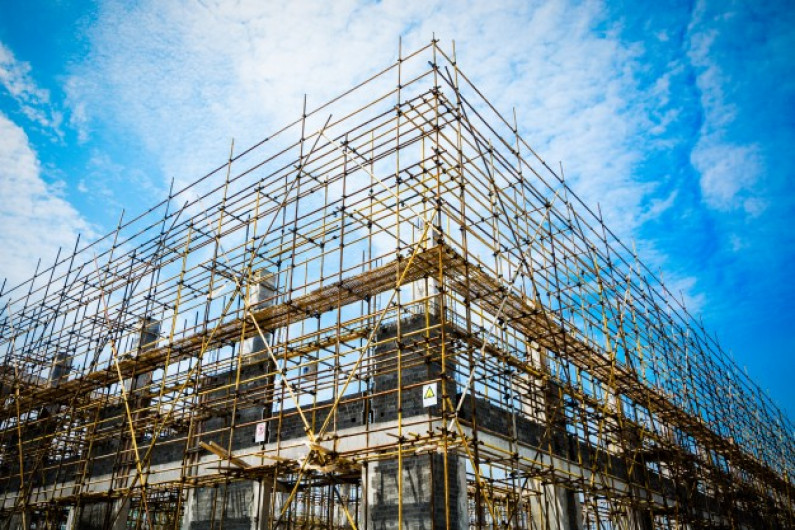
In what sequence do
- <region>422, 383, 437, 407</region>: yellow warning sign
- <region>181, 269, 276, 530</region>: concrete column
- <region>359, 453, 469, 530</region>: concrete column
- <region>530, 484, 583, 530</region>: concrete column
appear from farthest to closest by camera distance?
<region>530, 484, 583, 530</region>: concrete column, <region>181, 269, 276, 530</region>: concrete column, <region>359, 453, 469, 530</region>: concrete column, <region>422, 383, 437, 407</region>: yellow warning sign

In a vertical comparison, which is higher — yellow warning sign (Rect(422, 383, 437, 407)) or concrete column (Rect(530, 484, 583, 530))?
yellow warning sign (Rect(422, 383, 437, 407))

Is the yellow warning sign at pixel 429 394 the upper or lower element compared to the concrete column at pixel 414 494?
upper

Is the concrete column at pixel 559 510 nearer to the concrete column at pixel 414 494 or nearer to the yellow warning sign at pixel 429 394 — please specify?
the concrete column at pixel 414 494

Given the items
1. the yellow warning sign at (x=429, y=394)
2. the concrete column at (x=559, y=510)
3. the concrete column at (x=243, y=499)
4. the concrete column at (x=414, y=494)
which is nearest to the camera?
the yellow warning sign at (x=429, y=394)

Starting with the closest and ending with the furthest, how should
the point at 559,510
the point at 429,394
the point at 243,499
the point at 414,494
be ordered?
1. the point at 429,394
2. the point at 414,494
3. the point at 243,499
4. the point at 559,510

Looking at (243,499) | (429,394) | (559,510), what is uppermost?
(429,394)

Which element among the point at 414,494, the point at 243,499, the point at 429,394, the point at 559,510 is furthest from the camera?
the point at 559,510

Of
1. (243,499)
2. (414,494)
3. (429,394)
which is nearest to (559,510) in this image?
(414,494)

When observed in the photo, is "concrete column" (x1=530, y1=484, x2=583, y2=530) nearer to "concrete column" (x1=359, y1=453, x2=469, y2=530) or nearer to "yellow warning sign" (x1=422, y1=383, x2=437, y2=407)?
"concrete column" (x1=359, y1=453, x2=469, y2=530)

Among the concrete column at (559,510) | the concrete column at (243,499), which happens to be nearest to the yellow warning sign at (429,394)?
the concrete column at (243,499)

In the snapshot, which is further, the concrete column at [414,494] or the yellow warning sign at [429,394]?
the concrete column at [414,494]

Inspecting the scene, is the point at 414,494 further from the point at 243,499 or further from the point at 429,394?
the point at 243,499

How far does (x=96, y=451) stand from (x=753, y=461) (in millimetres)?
22739

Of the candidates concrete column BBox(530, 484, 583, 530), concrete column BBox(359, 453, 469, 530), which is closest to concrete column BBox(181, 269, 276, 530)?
concrete column BBox(359, 453, 469, 530)
